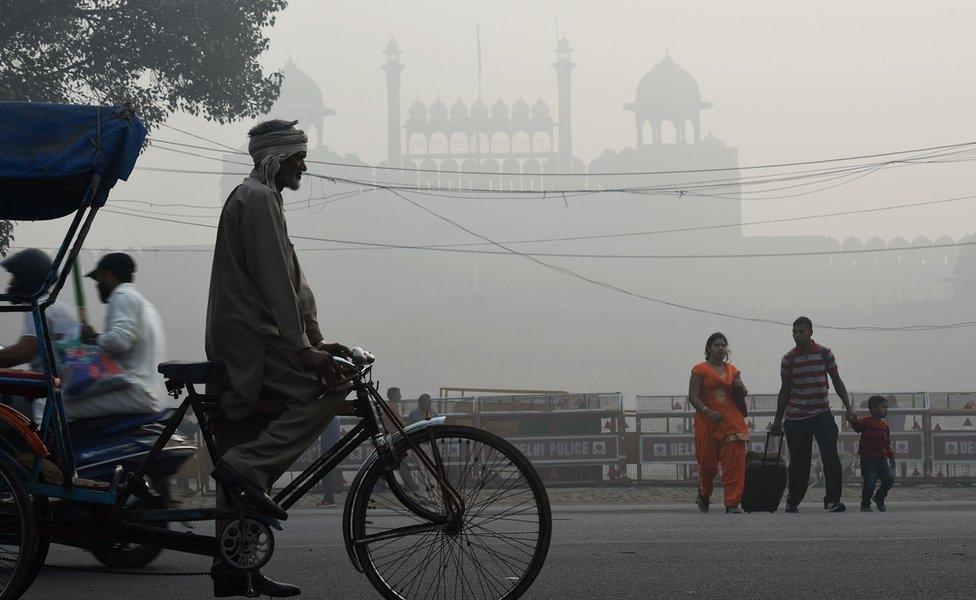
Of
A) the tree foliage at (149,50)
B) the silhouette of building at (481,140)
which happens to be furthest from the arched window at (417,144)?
the tree foliage at (149,50)

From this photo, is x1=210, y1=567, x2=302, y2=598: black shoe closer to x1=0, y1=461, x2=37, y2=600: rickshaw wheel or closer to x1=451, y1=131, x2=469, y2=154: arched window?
x1=0, y1=461, x2=37, y2=600: rickshaw wheel

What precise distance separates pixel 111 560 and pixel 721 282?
71.2 meters

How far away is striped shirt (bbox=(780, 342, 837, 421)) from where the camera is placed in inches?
351

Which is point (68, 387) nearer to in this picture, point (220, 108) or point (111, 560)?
point (111, 560)

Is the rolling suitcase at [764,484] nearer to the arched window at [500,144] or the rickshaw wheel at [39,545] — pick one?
the rickshaw wheel at [39,545]

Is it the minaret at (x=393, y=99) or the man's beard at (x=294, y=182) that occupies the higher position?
the minaret at (x=393, y=99)

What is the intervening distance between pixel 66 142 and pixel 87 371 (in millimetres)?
1470

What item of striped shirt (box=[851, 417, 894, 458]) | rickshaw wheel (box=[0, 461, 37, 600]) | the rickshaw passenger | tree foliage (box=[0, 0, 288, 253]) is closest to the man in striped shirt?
striped shirt (box=[851, 417, 894, 458])

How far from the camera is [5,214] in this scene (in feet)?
13.5

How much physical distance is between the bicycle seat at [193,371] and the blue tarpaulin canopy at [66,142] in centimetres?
62

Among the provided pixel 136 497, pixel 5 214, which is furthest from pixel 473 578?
pixel 5 214

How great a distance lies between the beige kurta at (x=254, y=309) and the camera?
3537mm

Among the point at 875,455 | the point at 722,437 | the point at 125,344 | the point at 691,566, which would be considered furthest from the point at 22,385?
the point at 875,455

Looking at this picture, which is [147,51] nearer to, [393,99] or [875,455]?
[875,455]
